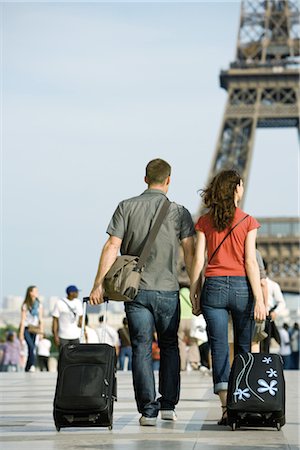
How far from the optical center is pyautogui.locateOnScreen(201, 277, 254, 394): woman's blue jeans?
786 cm

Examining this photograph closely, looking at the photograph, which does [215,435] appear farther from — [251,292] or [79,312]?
[79,312]

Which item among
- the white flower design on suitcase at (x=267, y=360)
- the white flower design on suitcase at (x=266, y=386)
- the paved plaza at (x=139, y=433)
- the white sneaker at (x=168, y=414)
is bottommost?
the paved plaza at (x=139, y=433)

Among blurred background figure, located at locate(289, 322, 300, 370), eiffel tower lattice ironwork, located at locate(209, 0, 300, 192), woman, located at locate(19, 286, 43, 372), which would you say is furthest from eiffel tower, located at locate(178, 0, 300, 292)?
woman, located at locate(19, 286, 43, 372)

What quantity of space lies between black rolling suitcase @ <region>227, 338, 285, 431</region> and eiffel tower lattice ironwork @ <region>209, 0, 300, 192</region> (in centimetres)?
A: 6200

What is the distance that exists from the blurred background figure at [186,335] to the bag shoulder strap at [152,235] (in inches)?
342

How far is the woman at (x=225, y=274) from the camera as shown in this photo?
787 centimetres

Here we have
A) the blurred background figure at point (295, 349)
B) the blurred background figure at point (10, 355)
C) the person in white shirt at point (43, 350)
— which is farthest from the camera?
the blurred background figure at point (295, 349)

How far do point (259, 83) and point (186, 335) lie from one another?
56.0 m

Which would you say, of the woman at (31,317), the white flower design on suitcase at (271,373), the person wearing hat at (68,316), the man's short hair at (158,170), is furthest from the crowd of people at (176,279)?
the woman at (31,317)

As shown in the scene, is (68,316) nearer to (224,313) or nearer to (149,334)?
(149,334)

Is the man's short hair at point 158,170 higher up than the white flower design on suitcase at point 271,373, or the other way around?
the man's short hair at point 158,170

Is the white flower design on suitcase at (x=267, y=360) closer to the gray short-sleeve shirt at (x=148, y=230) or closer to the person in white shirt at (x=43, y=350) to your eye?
the gray short-sleeve shirt at (x=148, y=230)

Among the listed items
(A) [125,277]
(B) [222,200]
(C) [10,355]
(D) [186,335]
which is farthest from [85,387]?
(C) [10,355]

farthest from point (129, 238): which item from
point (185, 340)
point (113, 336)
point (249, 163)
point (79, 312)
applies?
point (249, 163)
